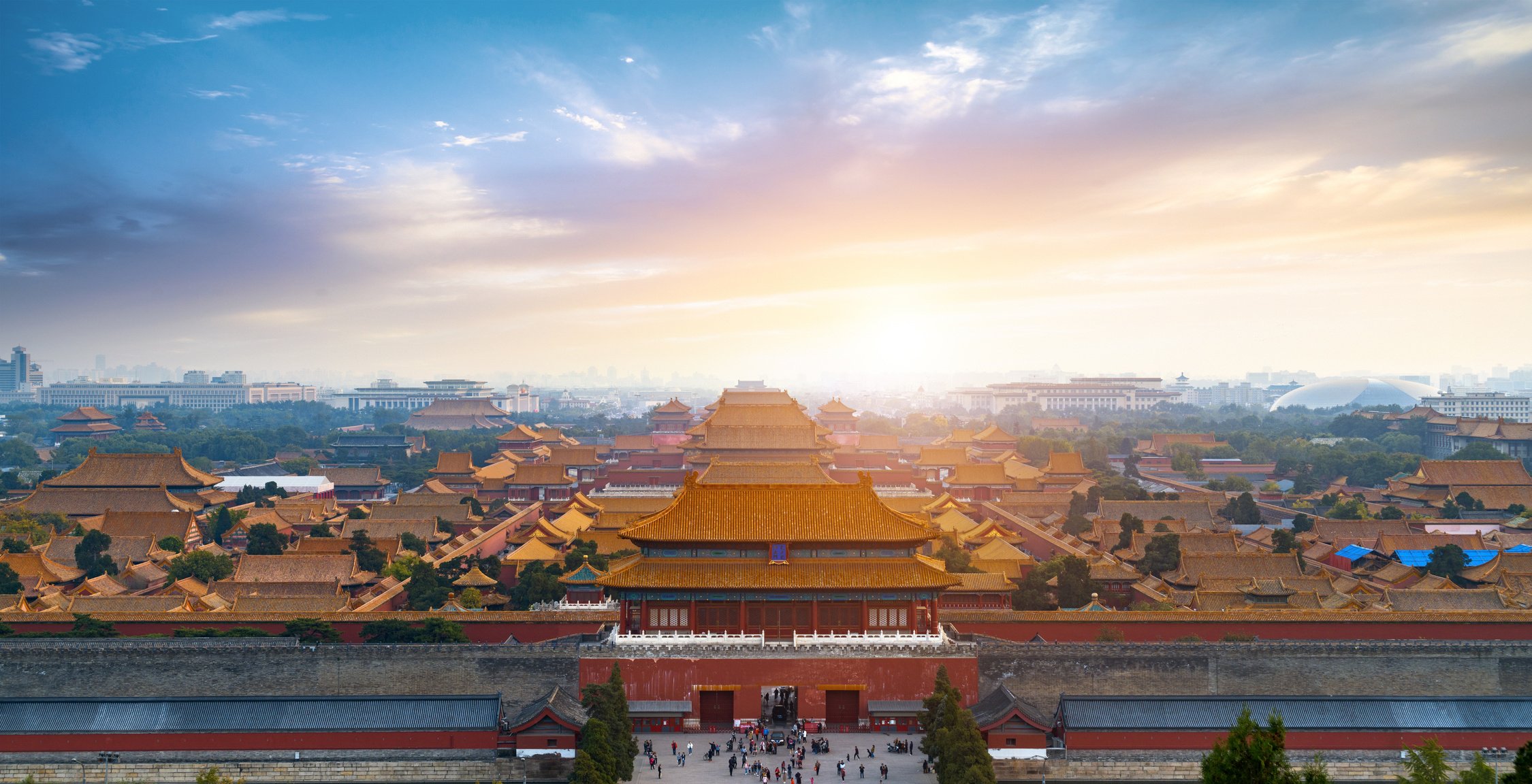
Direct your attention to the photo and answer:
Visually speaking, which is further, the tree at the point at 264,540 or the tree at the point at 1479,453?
the tree at the point at 1479,453

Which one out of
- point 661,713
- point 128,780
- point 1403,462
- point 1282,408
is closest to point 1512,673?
point 661,713

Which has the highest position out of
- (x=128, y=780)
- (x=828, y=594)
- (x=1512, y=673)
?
(x=828, y=594)

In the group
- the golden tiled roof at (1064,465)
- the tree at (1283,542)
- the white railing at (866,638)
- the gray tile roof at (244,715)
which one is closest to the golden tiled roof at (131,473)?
the gray tile roof at (244,715)

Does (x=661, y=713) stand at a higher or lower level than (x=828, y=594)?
lower

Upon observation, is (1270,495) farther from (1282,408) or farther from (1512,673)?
(1282,408)

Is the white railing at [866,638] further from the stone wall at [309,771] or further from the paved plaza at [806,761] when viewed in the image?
the stone wall at [309,771]

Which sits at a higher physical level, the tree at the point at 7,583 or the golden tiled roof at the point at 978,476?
the golden tiled roof at the point at 978,476
